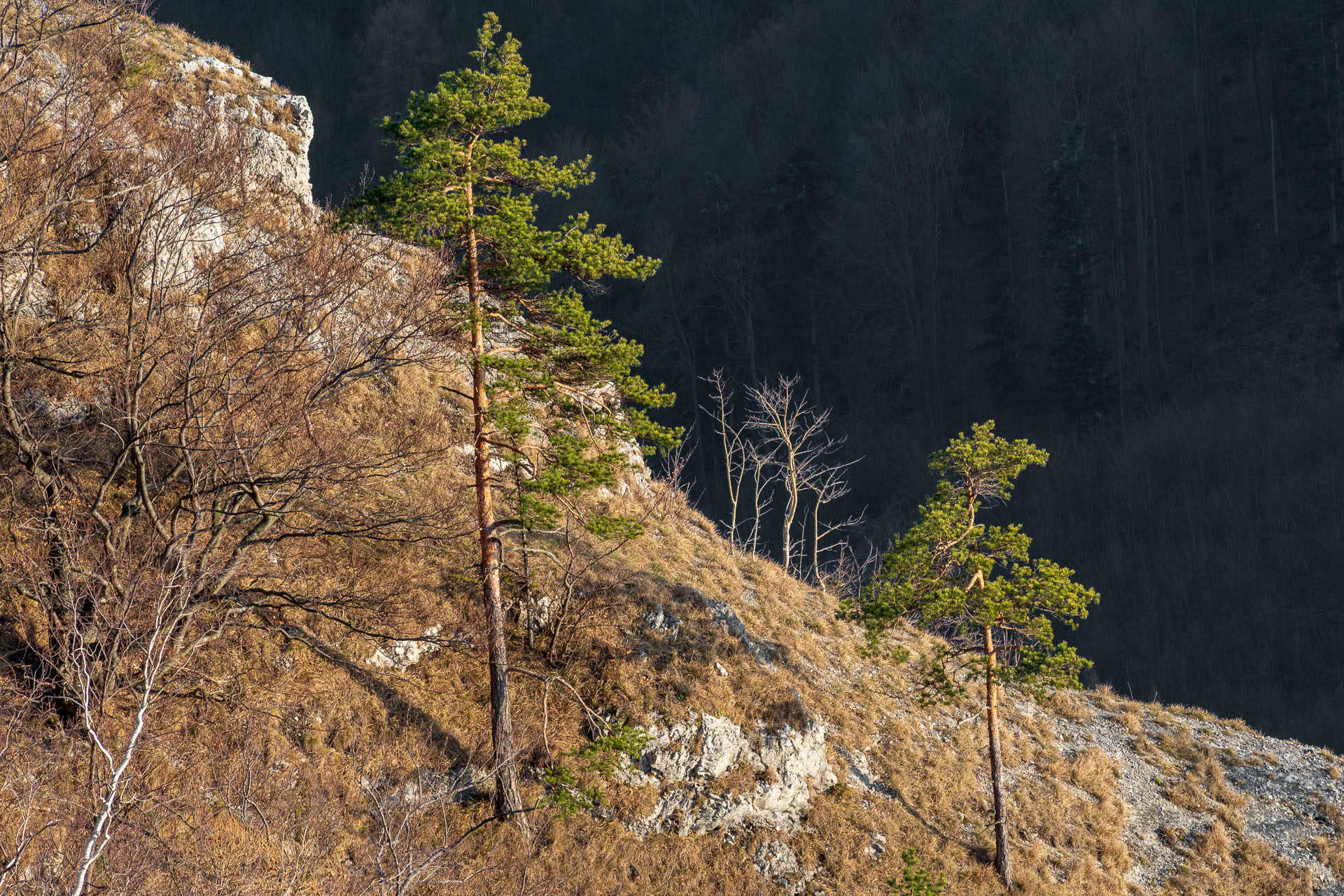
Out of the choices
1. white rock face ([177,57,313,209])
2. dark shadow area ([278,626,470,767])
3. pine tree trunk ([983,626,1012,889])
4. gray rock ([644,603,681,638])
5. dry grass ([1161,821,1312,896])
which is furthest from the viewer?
white rock face ([177,57,313,209])

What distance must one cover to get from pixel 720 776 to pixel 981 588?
16.5ft

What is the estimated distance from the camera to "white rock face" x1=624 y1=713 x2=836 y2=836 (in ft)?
47.7

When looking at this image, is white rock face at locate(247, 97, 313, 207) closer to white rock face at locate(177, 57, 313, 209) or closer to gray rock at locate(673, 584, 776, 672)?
white rock face at locate(177, 57, 313, 209)

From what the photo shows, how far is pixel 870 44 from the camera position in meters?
65.3

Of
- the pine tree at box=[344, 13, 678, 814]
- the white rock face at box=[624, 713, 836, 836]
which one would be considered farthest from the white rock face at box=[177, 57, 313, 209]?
the white rock face at box=[624, 713, 836, 836]

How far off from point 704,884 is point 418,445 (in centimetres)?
877

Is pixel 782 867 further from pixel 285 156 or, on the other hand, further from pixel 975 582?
pixel 285 156

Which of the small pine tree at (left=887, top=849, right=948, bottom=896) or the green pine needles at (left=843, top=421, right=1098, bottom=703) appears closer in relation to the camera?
the small pine tree at (left=887, top=849, right=948, bottom=896)

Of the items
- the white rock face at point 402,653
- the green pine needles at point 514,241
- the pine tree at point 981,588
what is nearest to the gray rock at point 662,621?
the pine tree at point 981,588

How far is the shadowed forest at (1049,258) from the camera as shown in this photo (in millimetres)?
37906

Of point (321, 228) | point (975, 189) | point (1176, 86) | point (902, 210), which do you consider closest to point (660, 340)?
point (902, 210)

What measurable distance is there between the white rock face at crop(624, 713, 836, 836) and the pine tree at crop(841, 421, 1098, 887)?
2370mm

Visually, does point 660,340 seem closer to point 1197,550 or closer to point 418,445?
point 1197,550

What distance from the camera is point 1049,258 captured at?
162ft
